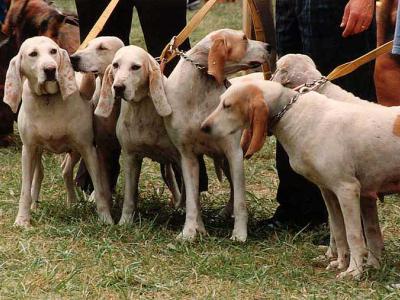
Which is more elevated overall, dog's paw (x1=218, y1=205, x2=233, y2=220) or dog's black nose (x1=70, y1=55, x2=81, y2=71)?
dog's black nose (x1=70, y1=55, x2=81, y2=71)

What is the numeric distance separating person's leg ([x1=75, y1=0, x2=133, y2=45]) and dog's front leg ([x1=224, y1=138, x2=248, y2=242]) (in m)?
1.34

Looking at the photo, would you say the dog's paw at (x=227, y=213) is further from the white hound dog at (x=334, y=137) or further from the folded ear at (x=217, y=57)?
the white hound dog at (x=334, y=137)

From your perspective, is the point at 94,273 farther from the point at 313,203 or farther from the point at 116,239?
the point at 313,203

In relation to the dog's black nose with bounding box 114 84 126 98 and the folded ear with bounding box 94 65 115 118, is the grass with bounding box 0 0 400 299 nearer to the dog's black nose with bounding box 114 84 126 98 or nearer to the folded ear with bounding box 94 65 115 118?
the folded ear with bounding box 94 65 115 118

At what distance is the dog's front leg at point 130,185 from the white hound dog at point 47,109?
4.5 inches

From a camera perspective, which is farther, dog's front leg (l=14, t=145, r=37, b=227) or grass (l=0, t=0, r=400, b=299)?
dog's front leg (l=14, t=145, r=37, b=227)

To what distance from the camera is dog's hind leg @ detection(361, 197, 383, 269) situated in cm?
490

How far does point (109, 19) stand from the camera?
6.32 m

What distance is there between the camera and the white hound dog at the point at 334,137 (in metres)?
4.55

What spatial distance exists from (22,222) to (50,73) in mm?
964

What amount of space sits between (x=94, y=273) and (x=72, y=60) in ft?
5.05

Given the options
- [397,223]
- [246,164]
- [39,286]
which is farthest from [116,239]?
[246,164]

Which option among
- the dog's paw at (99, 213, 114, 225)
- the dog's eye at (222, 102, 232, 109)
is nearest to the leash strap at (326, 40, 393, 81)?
the dog's eye at (222, 102, 232, 109)

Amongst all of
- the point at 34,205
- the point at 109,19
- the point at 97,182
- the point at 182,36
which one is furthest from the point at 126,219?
the point at 109,19
